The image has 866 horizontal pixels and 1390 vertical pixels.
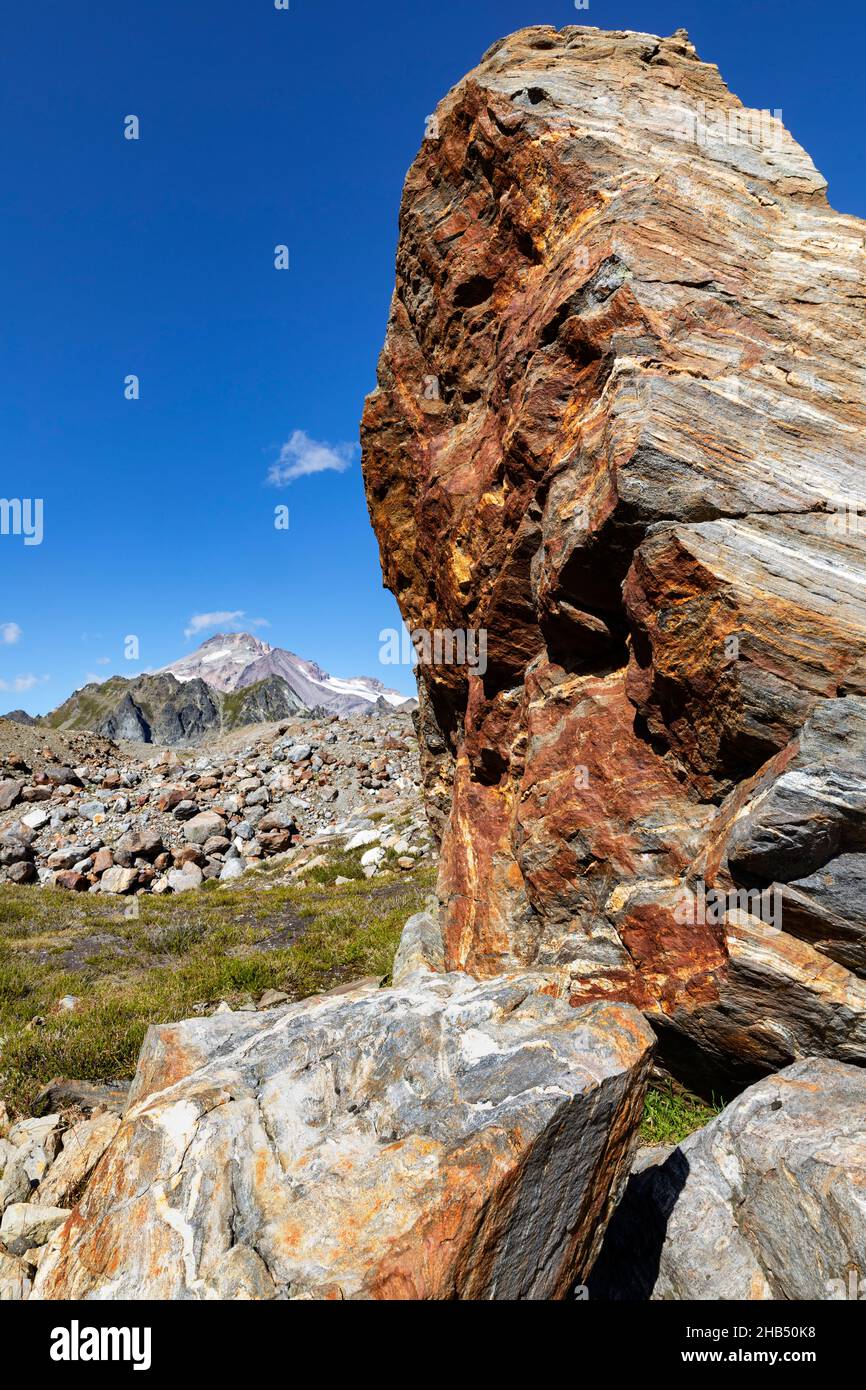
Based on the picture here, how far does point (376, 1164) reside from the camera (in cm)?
445

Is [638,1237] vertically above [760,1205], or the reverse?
[760,1205]

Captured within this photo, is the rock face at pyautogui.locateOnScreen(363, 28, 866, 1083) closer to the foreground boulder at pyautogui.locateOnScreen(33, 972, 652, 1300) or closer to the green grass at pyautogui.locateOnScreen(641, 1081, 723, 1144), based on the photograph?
the green grass at pyautogui.locateOnScreen(641, 1081, 723, 1144)

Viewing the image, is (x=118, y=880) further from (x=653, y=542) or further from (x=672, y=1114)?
(x=653, y=542)

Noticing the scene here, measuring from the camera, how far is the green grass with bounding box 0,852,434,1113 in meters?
11.3

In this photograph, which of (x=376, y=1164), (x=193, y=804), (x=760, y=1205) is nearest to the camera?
(x=376, y=1164)

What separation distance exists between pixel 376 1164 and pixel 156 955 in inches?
595

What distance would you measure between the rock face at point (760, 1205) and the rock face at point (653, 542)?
2.24ft

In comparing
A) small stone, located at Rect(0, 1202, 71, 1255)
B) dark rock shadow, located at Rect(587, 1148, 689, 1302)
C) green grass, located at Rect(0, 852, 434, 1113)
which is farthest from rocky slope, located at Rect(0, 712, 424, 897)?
dark rock shadow, located at Rect(587, 1148, 689, 1302)

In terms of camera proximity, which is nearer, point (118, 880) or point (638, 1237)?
point (638, 1237)

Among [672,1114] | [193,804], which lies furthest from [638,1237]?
[193,804]

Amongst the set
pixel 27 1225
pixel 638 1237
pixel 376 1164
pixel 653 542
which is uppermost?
pixel 653 542

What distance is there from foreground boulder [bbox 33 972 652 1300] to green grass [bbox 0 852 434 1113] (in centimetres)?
658

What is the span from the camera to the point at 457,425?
1276 centimetres
